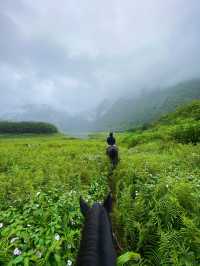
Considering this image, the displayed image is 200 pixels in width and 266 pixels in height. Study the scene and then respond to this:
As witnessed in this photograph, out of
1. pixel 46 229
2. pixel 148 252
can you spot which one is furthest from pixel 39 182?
pixel 148 252

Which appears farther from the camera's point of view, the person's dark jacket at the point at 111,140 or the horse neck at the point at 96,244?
the person's dark jacket at the point at 111,140

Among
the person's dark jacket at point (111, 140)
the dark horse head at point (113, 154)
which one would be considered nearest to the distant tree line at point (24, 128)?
the person's dark jacket at point (111, 140)

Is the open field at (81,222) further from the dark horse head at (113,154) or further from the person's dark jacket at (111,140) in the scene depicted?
the person's dark jacket at (111,140)

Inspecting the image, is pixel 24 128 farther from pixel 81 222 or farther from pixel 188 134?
pixel 81 222

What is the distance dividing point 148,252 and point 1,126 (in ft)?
434

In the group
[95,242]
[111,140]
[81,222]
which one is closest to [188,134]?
[111,140]

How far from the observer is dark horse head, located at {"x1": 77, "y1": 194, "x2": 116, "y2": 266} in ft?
8.95

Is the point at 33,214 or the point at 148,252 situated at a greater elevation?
the point at 33,214

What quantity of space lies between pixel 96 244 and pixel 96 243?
2 cm

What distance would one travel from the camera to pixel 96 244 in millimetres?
2975

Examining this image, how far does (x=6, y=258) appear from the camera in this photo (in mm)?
3812

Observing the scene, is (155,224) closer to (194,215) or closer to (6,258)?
(194,215)

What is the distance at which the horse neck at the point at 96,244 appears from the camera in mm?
2719

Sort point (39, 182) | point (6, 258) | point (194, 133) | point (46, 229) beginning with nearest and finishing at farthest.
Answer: point (6, 258) → point (46, 229) → point (39, 182) → point (194, 133)
